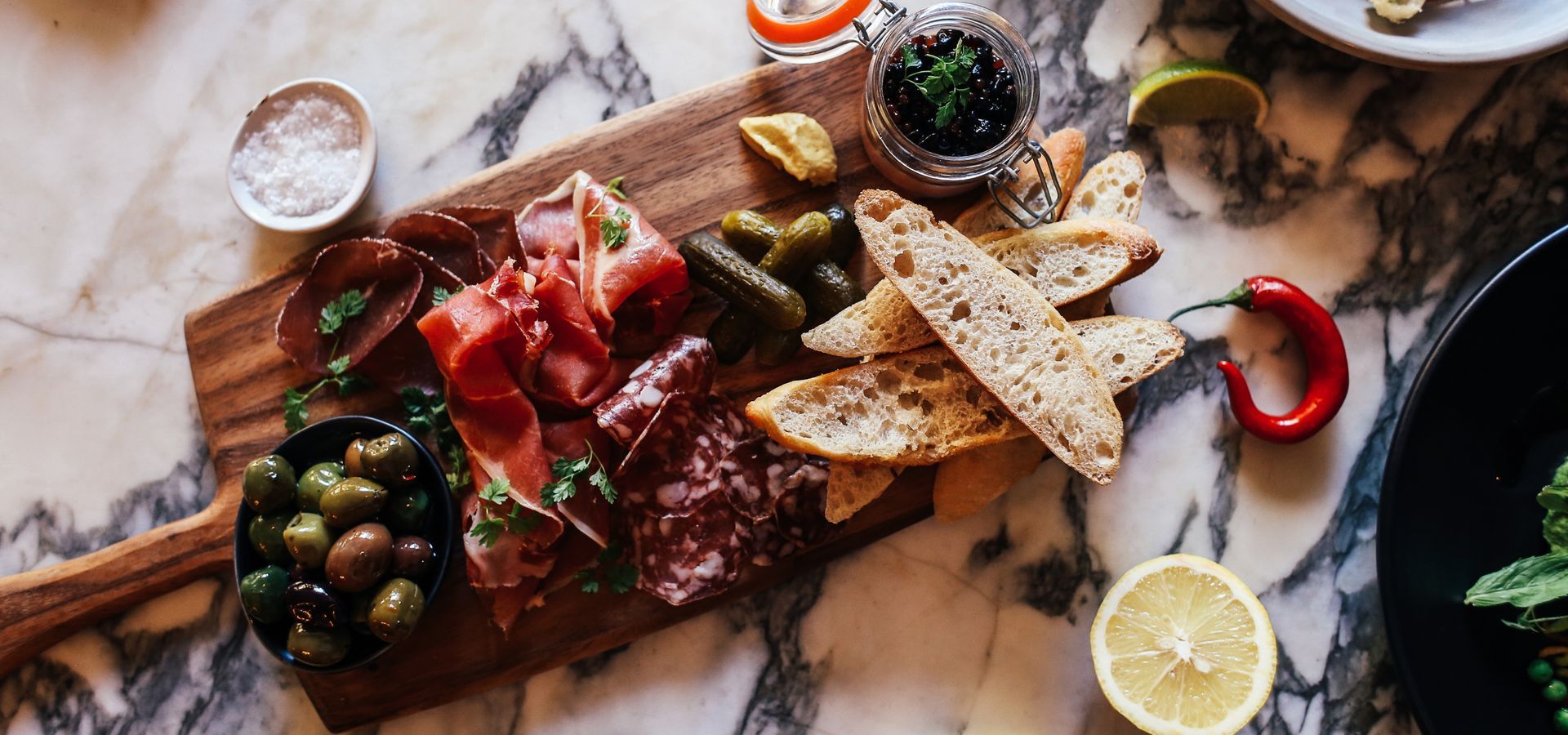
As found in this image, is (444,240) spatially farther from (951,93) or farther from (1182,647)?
(1182,647)

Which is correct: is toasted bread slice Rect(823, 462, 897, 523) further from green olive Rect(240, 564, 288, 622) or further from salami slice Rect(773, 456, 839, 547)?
green olive Rect(240, 564, 288, 622)

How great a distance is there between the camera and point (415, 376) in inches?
73.6

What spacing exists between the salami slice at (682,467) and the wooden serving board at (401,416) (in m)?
0.09

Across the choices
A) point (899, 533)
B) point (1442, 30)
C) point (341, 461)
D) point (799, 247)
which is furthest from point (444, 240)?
point (1442, 30)

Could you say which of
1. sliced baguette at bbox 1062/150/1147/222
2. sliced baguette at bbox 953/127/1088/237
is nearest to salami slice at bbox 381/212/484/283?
sliced baguette at bbox 953/127/1088/237

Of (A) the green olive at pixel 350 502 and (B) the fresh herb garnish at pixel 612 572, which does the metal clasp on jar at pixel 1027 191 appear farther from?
(A) the green olive at pixel 350 502

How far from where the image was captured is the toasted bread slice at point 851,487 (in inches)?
69.2

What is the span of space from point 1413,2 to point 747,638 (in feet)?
5.96

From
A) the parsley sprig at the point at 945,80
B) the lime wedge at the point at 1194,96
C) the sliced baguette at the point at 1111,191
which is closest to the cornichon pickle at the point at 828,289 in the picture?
the parsley sprig at the point at 945,80

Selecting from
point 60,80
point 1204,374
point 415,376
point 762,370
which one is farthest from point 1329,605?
point 60,80

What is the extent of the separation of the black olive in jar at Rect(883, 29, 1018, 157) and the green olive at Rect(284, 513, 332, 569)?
1234mm

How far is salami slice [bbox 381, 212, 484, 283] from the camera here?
6.07 ft

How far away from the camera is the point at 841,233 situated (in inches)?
71.6

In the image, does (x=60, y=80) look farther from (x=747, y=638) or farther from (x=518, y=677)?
(x=747, y=638)
